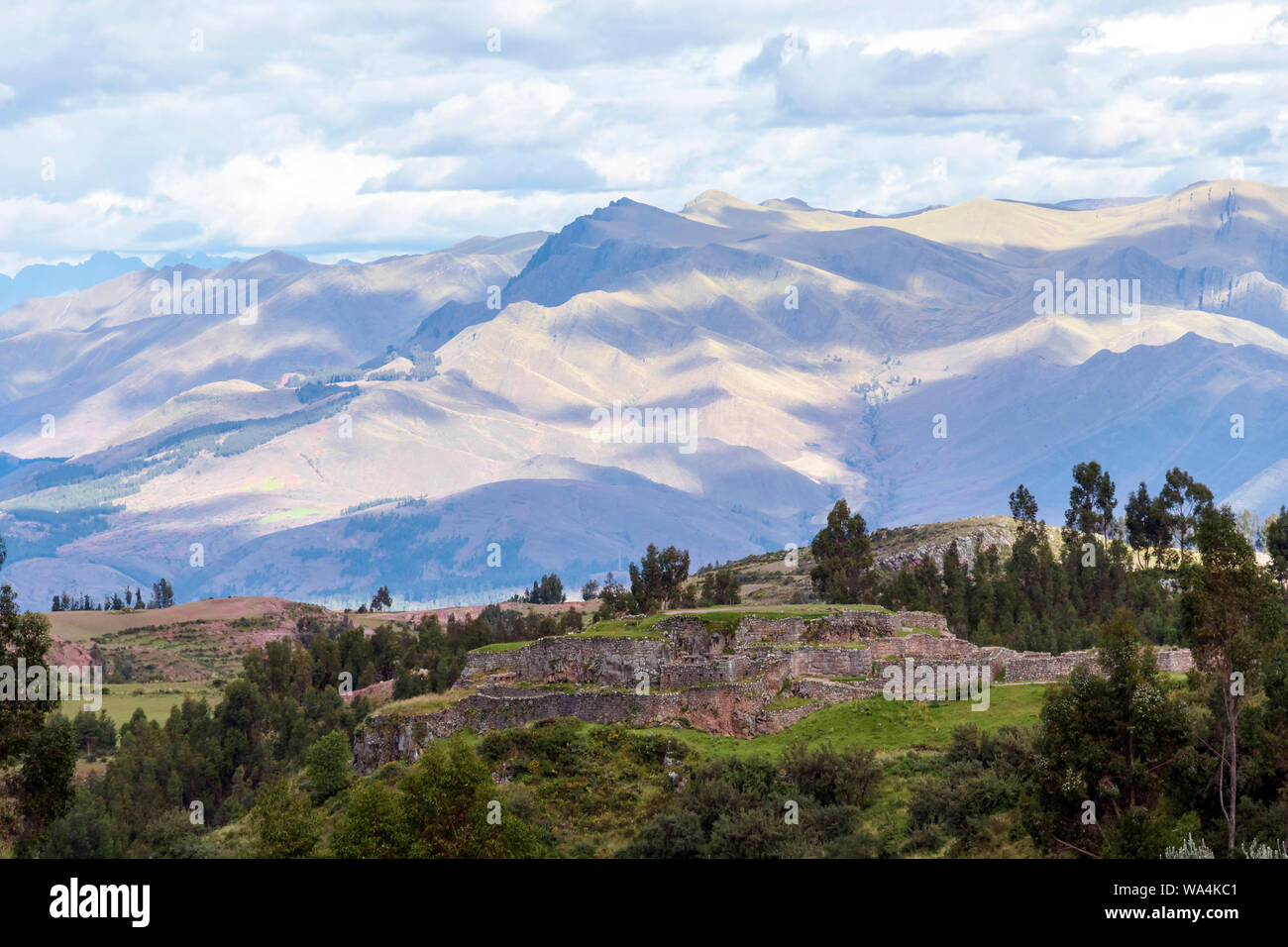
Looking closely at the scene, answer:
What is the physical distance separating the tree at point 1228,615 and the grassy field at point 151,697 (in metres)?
112

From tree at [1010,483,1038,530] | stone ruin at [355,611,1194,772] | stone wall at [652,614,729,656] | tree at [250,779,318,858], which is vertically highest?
tree at [1010,483,1038,530]

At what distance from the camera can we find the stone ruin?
5800 centimetres

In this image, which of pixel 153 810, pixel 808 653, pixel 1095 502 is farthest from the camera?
pixel 1095 502

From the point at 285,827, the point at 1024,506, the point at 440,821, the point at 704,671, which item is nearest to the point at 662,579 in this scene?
the point at 704,671

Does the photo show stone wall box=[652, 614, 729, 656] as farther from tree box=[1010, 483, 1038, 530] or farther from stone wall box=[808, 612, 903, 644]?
tree box=[1010, 483, 1038, 530]

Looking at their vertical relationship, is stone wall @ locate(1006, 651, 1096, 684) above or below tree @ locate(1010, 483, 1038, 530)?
below

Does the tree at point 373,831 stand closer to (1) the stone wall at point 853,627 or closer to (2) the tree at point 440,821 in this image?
(2) the tree at point 440,821

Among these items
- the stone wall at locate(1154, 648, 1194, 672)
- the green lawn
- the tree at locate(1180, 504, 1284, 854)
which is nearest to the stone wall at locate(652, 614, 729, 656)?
the green lawn

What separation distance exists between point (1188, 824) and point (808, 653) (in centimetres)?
2286

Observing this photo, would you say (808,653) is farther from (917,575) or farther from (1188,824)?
(917,575)

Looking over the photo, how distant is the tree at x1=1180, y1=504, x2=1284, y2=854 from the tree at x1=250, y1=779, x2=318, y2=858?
29296 millimetres

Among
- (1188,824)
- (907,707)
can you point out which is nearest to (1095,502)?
(907,707)

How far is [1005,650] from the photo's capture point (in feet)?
208
